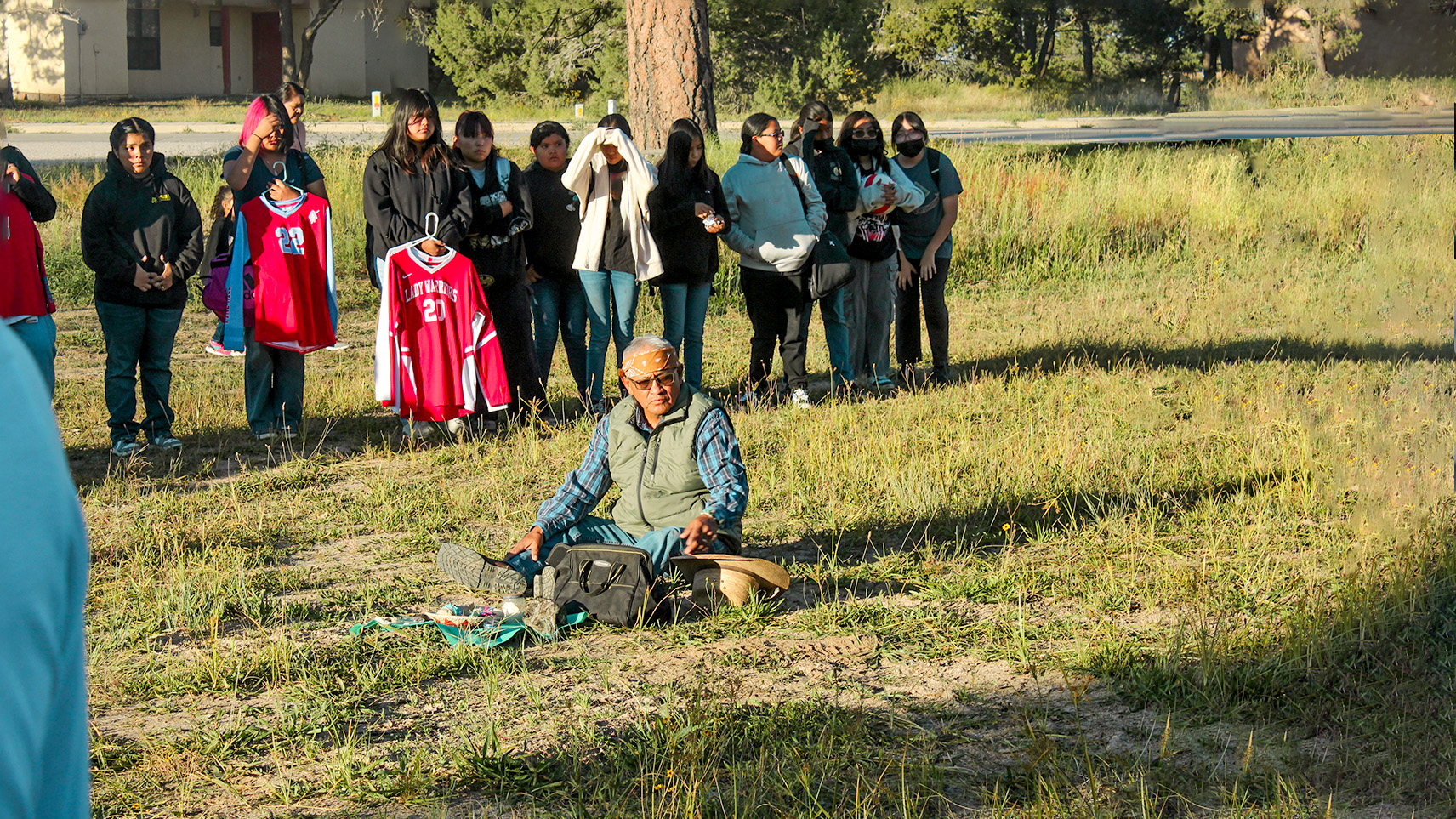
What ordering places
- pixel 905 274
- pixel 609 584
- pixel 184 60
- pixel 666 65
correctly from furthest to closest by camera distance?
1. pixel 184 60
2. pixel 666 65
3. pixel 905 274
4. pixel 609 584

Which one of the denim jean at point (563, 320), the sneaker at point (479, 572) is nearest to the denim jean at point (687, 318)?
the denim jean at point (563, 320)

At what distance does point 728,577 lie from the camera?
17.5ft

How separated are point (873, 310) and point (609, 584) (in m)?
4.72

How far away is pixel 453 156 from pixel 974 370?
14.6 ft

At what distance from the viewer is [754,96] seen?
29906mm

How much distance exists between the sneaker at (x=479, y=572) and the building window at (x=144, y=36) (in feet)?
121

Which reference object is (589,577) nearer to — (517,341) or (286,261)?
(517,341)

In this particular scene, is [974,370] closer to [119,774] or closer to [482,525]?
[482,525]

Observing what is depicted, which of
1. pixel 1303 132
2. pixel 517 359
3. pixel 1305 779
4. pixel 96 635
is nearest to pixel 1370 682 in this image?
pixel 1305 779

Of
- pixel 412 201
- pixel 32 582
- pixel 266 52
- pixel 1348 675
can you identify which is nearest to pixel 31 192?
pixel 412 201

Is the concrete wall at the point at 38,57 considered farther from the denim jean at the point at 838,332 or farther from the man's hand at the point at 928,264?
the man's hand at the point at 928,264

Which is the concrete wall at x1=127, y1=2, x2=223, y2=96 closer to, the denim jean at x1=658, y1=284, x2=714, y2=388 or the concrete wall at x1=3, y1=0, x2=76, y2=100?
the concrete wall at x1=3, y1=0, x2=76, y2=100

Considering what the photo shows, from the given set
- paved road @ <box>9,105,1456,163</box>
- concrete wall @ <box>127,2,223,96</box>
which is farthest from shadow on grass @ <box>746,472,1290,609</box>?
concrete wall @ <box>127,2,223,96</box>

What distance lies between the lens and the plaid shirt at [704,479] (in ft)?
17.8
